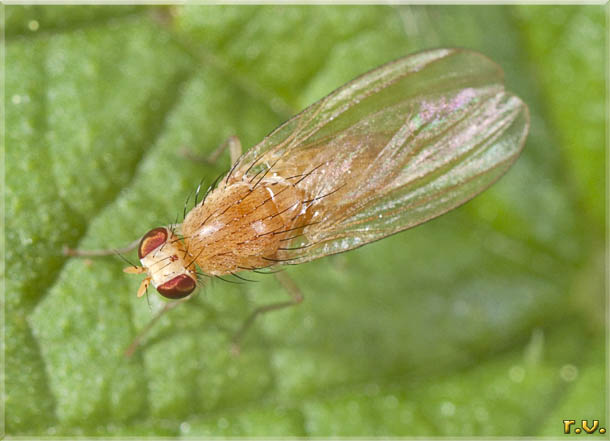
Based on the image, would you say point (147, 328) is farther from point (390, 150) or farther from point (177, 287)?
point (390, 150)

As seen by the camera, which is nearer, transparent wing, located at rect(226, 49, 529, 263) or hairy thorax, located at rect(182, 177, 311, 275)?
hairy thorax, located at rect(182, 177, 311, 275)

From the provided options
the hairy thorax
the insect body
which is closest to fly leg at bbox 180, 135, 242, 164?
the insect body

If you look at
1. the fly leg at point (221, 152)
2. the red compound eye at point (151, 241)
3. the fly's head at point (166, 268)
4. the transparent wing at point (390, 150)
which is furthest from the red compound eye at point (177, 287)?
the fly leg at point (221, 152)

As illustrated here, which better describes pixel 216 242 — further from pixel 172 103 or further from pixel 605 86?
pixel 605 86

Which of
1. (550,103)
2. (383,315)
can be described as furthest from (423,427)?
(550,103)

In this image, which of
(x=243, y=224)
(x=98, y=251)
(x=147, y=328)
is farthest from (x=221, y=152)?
(x=147, y=328)

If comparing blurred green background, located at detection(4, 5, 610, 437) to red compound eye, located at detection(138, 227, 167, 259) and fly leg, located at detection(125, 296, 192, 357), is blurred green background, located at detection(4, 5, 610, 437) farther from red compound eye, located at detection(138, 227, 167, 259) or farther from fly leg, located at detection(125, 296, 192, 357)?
red compound eye, located at detection(138, 227, 167, 259)

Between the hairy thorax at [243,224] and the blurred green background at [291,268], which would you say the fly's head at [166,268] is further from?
the blurred green background at [291,268]

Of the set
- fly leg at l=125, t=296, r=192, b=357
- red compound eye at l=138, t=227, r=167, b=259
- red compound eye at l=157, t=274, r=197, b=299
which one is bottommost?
fly leg at l=125, t=296, r=192, b=357
